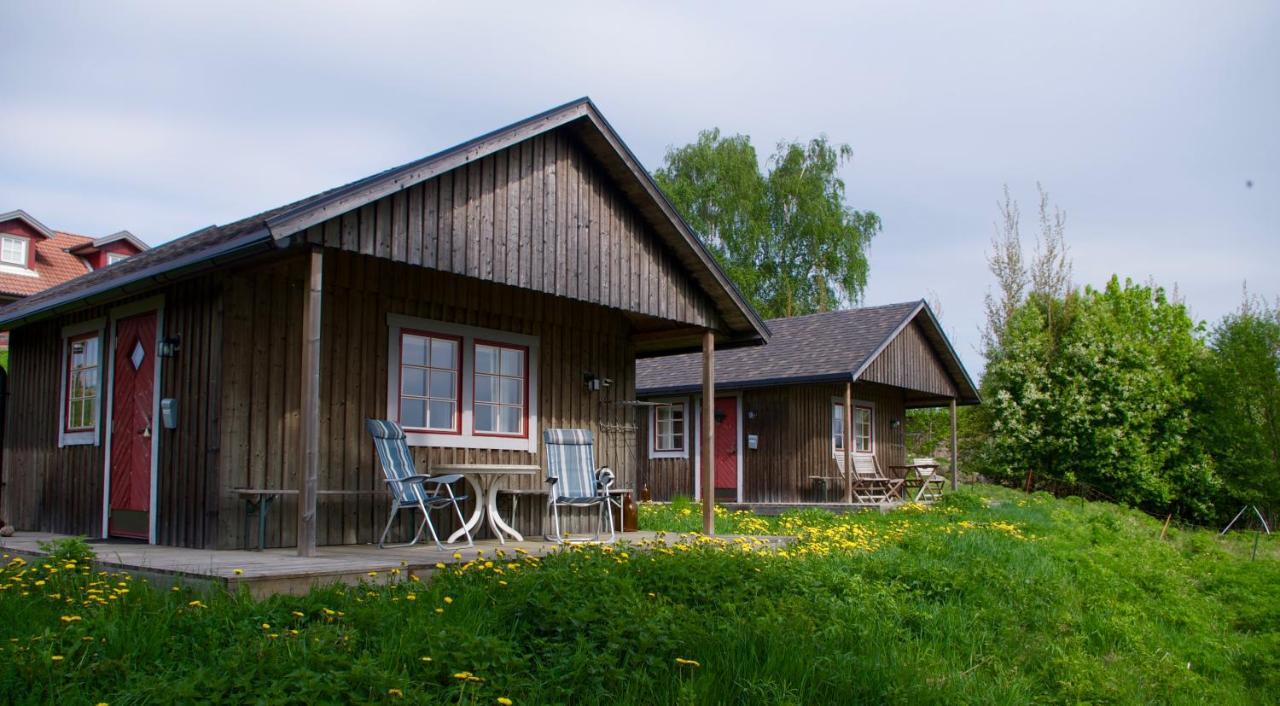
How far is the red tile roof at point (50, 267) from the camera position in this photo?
82.9 ft

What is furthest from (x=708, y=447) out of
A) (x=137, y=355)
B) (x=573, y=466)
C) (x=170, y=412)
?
(x=137, y=355)

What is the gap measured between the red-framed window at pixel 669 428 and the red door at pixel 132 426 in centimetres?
1109

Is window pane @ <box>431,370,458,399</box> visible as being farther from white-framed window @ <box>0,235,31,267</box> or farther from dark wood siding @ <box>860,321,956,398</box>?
white-framed window @ <box>0,235,31,267</box>

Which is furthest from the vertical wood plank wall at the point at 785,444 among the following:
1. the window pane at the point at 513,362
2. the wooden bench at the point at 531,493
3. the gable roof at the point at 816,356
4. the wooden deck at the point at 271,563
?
the wooden deck at the point at 271,563

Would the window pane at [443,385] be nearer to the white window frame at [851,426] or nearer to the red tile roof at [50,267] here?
the white window frame at [851,426]

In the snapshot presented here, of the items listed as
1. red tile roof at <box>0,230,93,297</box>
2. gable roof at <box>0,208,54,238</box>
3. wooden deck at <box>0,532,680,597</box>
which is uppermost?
gable roof at <box>0,208,54,238</box>

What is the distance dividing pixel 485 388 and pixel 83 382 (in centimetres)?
376

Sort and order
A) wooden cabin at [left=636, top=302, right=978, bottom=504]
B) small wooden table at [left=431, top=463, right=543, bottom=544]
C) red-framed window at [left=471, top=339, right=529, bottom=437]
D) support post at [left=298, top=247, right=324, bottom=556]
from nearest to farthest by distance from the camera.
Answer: support post at [left=298, top=247, right=324, bottom=556]
small wooden table at [left=431, top=463, right=543, bottom=544]
red-framed window at [left=471, top=339, right=529, bottom=437]
wooden cabin at [left=636, top=302, right=978, bottom=504]

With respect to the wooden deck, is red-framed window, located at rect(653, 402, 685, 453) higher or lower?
higher

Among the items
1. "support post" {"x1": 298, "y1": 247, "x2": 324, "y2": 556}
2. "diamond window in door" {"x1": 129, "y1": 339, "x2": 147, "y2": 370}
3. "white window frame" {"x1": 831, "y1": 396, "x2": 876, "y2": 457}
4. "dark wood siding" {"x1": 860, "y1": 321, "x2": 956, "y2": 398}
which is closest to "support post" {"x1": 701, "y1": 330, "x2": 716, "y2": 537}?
"support post" {"x1": 298, "y1": 247, "x2": 324, "y2": 556}

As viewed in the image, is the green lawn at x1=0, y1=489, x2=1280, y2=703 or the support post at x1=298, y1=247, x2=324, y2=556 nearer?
the green lawn at x1=0, y1=489, x2=1280, y2=703

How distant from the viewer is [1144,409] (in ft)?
68.6

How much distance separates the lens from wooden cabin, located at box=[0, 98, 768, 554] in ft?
24.7

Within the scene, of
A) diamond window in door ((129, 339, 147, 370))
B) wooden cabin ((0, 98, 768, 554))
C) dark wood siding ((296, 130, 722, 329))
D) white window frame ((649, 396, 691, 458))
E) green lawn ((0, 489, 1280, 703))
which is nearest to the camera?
green lawn ((0, 489, 1280, 703))
